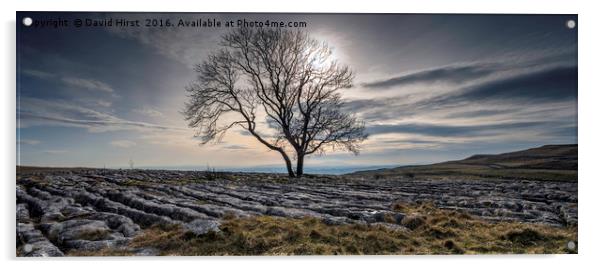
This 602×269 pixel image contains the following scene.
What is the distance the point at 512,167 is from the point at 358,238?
4.56 meters

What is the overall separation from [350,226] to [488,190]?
166 inches

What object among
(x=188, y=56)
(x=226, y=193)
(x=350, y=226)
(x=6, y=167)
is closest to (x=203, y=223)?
(x=226, y=193)

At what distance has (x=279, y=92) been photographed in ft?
35.3

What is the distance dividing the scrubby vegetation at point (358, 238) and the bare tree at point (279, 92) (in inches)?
97.8

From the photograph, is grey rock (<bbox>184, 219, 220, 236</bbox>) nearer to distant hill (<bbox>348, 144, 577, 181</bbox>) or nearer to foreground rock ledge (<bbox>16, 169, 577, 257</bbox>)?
foreground rock ledge (<bbox>16, 169, 577, 257</bbox>)

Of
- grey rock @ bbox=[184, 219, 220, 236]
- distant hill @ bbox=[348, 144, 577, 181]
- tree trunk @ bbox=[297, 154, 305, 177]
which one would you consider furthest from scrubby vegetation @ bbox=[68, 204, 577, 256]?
tree trunk @ bbox=[297, 154, 305, 177]

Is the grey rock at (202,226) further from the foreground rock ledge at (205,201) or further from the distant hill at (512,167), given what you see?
the distant hill at (512,167)

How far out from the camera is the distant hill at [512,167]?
941cm

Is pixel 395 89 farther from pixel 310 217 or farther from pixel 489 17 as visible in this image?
pixel 310 217

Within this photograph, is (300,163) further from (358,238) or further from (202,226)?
(202,226)

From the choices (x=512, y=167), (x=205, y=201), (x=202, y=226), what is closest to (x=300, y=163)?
(x=205, y=201)

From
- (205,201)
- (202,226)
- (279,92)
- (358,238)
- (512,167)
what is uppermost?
(279,92)

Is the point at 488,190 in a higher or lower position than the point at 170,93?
lower

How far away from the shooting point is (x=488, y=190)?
10141mm
